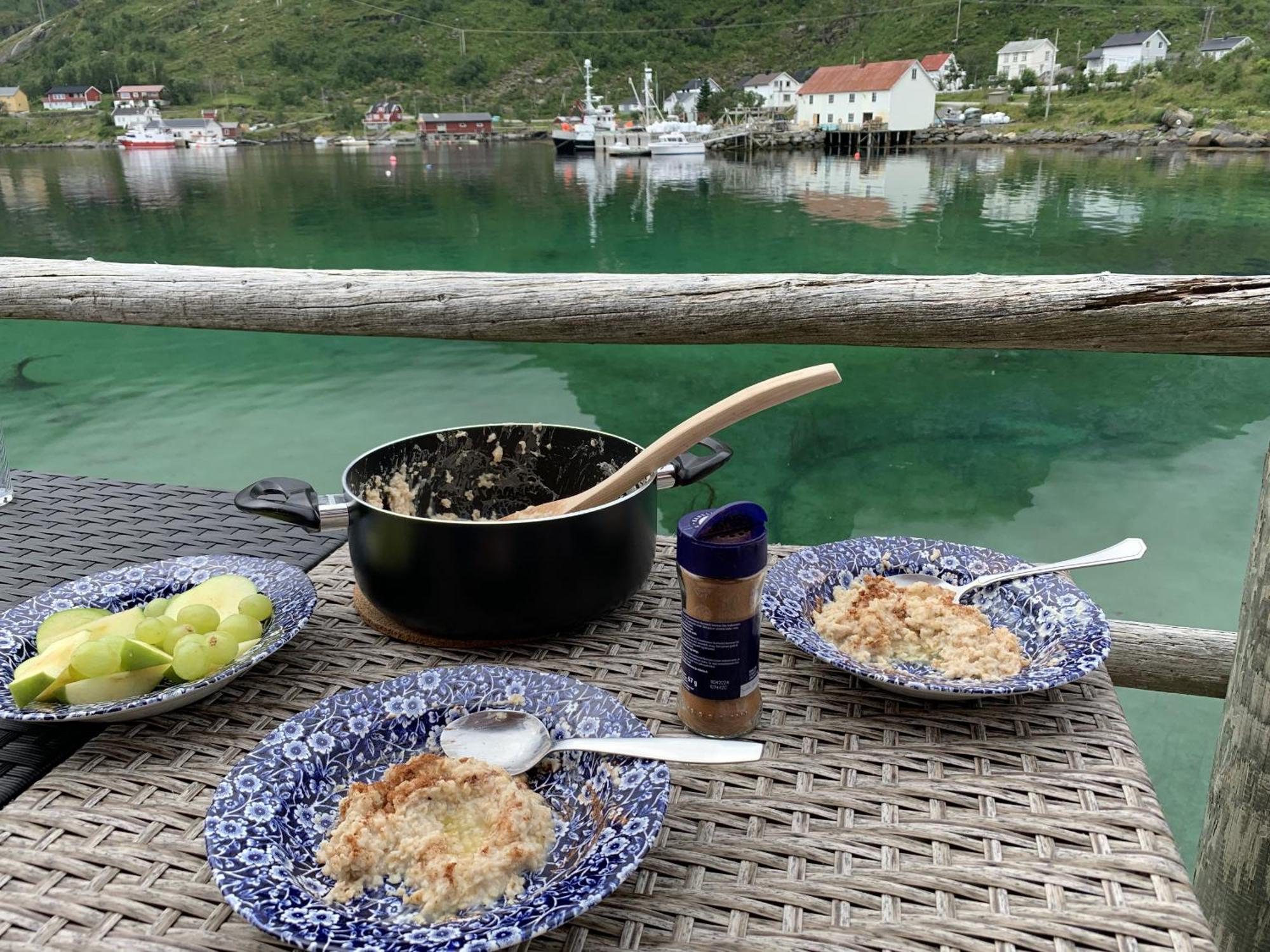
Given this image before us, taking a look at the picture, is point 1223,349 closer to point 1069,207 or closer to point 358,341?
point 358,341

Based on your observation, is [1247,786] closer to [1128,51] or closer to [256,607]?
[256,607]

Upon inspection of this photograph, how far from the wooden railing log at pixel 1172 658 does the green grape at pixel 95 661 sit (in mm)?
1515

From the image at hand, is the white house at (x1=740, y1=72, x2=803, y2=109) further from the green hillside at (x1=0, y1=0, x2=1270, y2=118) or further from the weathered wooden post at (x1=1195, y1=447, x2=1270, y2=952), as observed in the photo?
the weathered wooden post at (x1=1195, y1=447, x2=1270, y2=952)

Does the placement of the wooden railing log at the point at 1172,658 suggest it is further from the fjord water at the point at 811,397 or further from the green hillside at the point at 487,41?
the green hillside at the point at 487,41

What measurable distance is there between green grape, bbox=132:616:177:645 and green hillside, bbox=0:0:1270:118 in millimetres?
54961

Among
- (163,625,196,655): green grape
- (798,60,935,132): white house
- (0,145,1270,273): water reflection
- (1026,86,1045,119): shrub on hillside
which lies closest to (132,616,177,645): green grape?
(163,625,196,655): green grape

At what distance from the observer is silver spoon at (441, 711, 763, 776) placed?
566mm

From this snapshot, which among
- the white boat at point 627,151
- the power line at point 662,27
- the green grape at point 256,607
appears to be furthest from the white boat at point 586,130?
the green grape at point 256,607

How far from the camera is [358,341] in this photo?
1024cm

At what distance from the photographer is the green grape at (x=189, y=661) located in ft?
2.28

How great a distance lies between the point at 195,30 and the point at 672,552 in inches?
2710

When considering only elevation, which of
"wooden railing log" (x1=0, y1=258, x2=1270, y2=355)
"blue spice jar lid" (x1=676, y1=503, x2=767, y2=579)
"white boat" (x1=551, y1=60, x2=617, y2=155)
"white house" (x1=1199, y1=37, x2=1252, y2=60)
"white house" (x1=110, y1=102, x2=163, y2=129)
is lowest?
"blue spice jar lid" (x1=676, y1=503, x2=767, y2=579)

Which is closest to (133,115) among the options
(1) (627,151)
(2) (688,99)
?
(1) (627,151)

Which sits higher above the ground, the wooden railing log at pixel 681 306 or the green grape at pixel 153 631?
the wooden railing log at pixel 681 306
